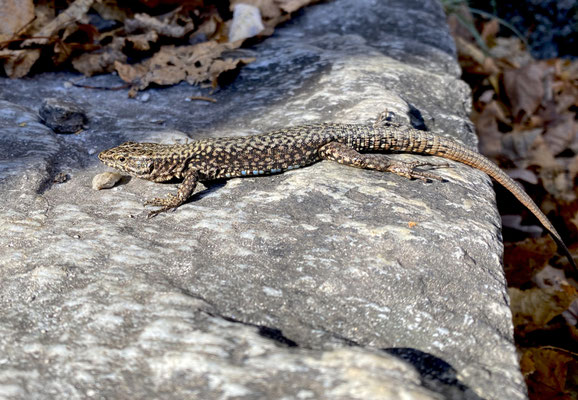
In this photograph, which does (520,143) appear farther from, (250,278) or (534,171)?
(250,278)

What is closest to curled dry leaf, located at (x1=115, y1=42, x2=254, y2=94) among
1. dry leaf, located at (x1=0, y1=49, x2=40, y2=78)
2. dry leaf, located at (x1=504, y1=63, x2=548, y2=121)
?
dry leaf, located at (x1=0, y1=49, x2=40, y2=78)

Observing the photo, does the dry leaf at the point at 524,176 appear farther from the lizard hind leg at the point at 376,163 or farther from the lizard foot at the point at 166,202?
the lizard foot at the point at 166,202

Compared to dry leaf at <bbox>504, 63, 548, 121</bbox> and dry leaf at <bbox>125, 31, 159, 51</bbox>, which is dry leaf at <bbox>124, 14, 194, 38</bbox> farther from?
dry leaf at <bbox>504, 63, 548, 121</bbox>

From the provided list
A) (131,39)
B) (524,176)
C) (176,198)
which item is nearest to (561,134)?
(524,176)

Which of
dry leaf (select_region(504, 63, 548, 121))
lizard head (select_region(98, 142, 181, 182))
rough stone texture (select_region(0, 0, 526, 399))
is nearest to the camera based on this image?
rough stone texture (select_region(0, 0, 526, 399))

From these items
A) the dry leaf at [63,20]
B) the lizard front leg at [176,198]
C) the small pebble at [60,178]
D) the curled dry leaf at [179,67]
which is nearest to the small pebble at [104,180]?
the small pebble at [60,178]

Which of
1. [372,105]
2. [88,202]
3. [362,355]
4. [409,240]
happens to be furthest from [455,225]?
[88,202]
